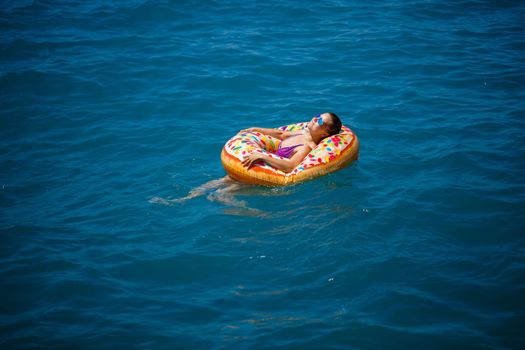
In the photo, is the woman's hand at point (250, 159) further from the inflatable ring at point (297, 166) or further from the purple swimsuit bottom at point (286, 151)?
the purple swimsuit bottom at point (286, 151)

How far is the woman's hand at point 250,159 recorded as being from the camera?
661 centimetres

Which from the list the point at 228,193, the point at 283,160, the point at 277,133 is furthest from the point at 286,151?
the point at 228,193

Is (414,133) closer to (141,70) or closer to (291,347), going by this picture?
(291,347)

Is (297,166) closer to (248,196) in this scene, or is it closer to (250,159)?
(250,159)

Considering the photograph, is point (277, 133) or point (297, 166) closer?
point (297, 166)

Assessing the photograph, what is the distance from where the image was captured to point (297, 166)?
6.81 meters

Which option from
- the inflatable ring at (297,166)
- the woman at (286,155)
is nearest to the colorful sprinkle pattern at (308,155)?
the inflatable ring at (297,166)

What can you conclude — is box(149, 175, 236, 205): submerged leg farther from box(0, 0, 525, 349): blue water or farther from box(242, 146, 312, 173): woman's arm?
box(242, 146, 312, 173): woman's arm

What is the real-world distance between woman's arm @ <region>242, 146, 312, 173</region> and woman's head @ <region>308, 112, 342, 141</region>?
0.26m

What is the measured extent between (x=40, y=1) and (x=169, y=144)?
25.1 feet

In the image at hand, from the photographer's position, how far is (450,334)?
450 cm

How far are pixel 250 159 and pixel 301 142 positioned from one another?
3.06 feet

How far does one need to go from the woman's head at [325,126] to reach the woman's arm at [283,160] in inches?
10.3

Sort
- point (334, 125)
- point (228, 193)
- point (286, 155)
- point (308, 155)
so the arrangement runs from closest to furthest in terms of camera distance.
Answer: point (228, 193)
point (308, 155)
point (334, 125)
point (286, 155)
